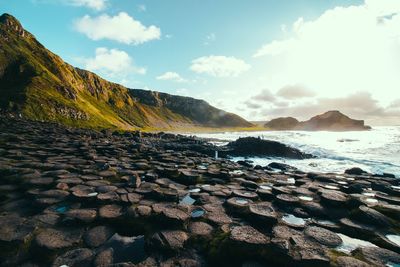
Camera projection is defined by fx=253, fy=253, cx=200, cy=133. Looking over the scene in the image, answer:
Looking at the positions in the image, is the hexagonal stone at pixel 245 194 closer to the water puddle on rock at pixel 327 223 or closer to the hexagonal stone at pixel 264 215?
the hexagonal stone at pixel 264 215

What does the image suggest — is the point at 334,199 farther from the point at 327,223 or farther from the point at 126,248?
the point at 126,248

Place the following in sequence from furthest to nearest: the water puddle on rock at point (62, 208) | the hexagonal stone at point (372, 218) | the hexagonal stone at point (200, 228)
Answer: the hexagonal stone at point (372, 218) < the water puddle on rock at point (62, 208) < the hexagonal stone at point (200, 228)

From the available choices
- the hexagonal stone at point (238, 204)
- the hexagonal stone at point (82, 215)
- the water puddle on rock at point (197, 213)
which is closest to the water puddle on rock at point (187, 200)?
the water puddle on rock at point (197, 213)

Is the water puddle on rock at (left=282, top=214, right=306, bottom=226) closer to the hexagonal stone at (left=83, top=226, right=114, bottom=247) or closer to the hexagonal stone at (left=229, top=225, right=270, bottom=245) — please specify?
the hexagonal stone at (left=229, top=225, right=270, bottom=245)

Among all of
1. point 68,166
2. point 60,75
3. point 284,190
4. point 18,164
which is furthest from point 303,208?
point 60,75

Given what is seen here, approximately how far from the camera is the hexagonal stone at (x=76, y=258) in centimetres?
486

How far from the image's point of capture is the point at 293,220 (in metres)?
7.43

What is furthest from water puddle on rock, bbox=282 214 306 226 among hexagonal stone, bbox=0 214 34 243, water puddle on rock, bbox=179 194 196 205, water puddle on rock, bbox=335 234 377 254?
hexagonal stone, bbox=0 214 34 243

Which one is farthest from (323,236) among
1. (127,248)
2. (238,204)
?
(127,248)

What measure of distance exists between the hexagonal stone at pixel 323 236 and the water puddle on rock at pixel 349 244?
0.12 m

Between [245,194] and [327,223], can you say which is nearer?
[327,223]

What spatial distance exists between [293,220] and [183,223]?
3290 mm

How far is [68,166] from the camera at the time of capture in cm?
1204

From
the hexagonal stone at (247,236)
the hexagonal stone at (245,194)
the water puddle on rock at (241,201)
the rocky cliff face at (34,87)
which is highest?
the rocky cliff face at (34,87)
